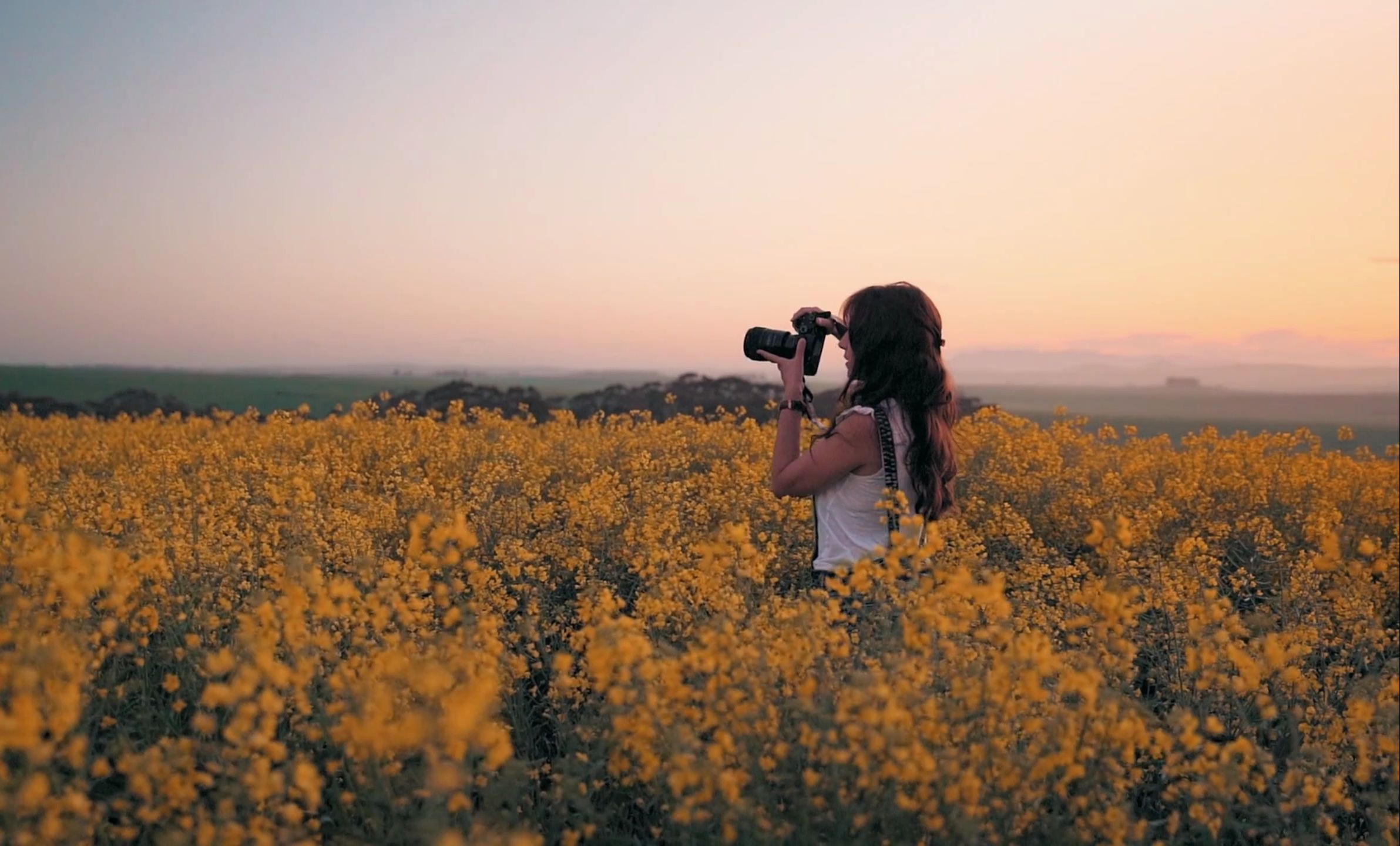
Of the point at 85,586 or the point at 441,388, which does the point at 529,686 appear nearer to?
the point at 85,586

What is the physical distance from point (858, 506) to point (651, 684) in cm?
168

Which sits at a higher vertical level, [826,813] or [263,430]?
[263,430]

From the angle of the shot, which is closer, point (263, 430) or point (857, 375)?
point (857, 375)

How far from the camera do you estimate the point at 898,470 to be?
4148 mm

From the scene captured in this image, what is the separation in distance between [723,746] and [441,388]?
57.8 feet

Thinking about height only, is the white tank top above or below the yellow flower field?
above

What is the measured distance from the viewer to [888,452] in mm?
4109

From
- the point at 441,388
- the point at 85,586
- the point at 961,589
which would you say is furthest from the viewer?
the point at 441,388

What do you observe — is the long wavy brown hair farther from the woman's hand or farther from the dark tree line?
the dark tree line

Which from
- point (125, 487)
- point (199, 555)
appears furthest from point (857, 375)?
point (125, 487)

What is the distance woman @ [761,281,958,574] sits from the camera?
4.11m

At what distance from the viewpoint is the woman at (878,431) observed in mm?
4109

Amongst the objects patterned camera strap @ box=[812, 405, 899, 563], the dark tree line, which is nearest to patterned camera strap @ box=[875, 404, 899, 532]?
patterned camera strap @ box=[812, 405, 899, 563]

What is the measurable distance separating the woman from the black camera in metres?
0.20
